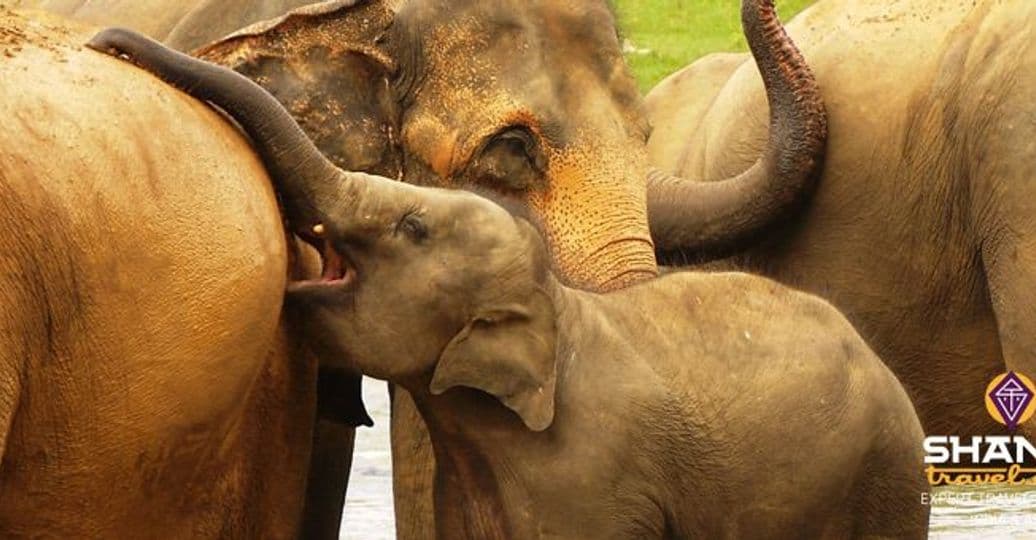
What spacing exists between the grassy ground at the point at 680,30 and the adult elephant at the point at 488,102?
8606 mm

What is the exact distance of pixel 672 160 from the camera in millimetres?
7422

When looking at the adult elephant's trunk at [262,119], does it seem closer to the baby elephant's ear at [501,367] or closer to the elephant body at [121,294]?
the elephant body at [121,294]

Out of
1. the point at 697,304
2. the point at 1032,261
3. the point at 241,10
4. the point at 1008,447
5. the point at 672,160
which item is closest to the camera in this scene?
the point at 697,304

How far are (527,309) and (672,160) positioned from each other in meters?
2.71

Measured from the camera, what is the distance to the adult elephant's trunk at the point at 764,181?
20.4ft

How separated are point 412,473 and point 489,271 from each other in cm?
77

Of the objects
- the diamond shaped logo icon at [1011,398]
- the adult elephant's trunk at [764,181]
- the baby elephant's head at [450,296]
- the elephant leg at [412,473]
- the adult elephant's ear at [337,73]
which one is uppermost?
the adult elephant's ear at [337,73]

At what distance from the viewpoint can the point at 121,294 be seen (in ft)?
12.3

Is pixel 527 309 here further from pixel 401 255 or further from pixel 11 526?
pixel 11 526

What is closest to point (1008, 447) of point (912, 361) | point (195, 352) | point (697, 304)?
point (912, 361)

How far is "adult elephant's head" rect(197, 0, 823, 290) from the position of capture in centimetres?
498

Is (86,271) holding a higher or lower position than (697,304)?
higher

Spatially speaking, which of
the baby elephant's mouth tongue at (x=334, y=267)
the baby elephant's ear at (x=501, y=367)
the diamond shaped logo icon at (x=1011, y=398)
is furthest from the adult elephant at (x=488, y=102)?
the diamond shaped logo icon at (x=1011, y=398)

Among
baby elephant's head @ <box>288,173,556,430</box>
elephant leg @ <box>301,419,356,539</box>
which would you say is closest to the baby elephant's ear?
baby elephant's head @ <box>288,173,556,430</box>
